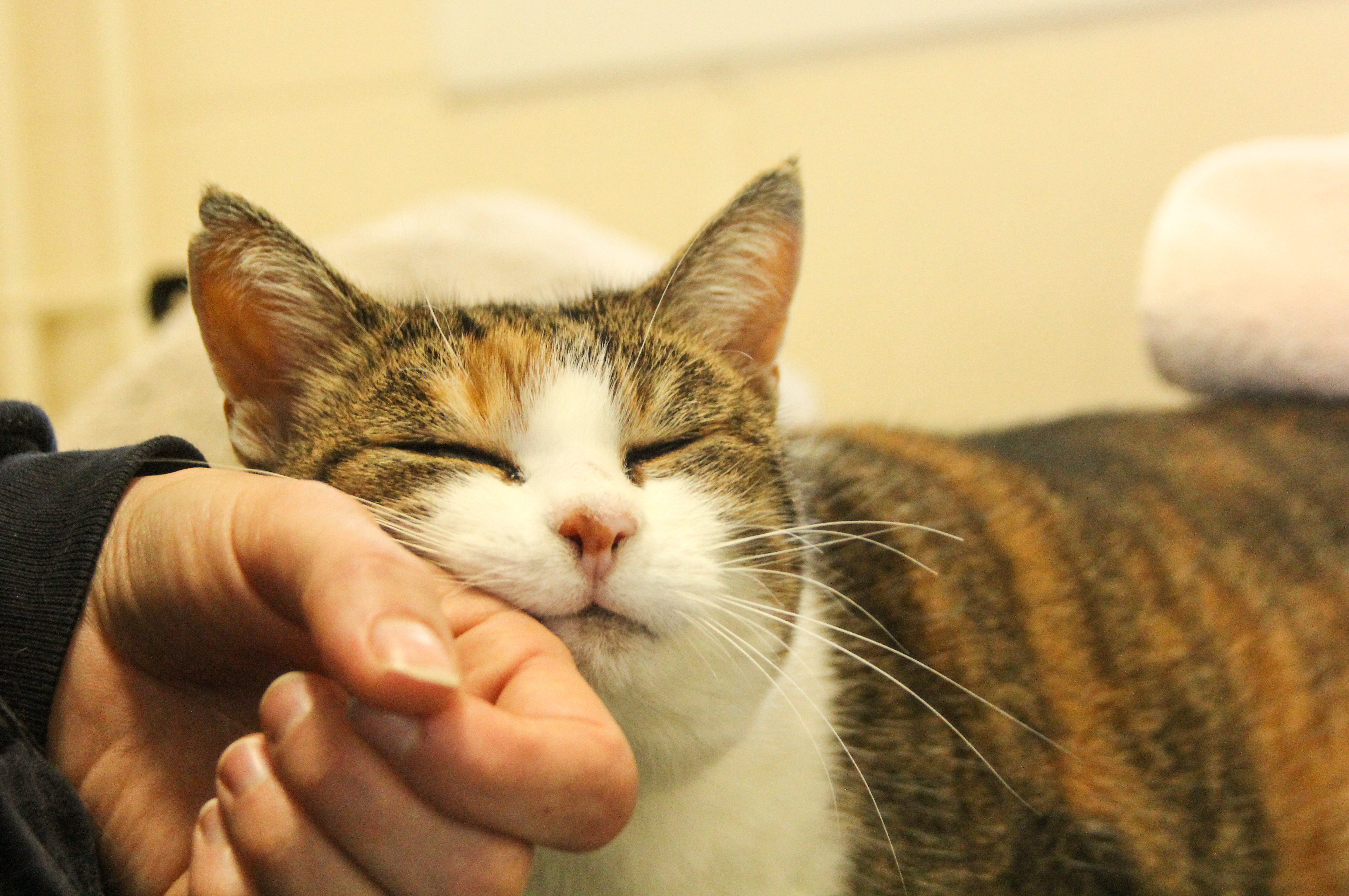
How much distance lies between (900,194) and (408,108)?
1.17 metres

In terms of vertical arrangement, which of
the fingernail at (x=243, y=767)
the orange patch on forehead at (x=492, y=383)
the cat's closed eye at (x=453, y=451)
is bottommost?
the fingernail at (x=243, y=767)

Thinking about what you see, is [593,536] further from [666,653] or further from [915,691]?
[915,691]

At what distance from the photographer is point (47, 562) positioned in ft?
1.98

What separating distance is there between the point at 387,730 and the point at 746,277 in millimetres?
529

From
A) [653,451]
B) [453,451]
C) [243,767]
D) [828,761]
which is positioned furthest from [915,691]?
[243,767]

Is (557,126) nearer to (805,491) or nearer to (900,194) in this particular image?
(900,194)

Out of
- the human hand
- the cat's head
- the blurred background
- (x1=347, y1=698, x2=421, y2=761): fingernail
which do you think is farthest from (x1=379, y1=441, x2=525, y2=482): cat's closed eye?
the blurred background

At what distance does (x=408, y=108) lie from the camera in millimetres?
2312

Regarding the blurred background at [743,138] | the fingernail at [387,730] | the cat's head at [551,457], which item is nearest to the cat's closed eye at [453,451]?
the cat's head at [551,457]

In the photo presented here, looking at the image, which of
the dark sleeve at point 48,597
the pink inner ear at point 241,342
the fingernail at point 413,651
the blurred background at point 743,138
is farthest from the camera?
the blurred background at point 743,138

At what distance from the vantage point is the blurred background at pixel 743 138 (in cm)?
192

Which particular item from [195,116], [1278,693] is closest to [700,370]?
[1278,693]

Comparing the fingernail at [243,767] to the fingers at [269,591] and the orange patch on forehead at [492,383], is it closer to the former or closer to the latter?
the fingers at [269,591]

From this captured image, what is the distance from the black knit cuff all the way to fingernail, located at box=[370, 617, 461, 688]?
0.29m
